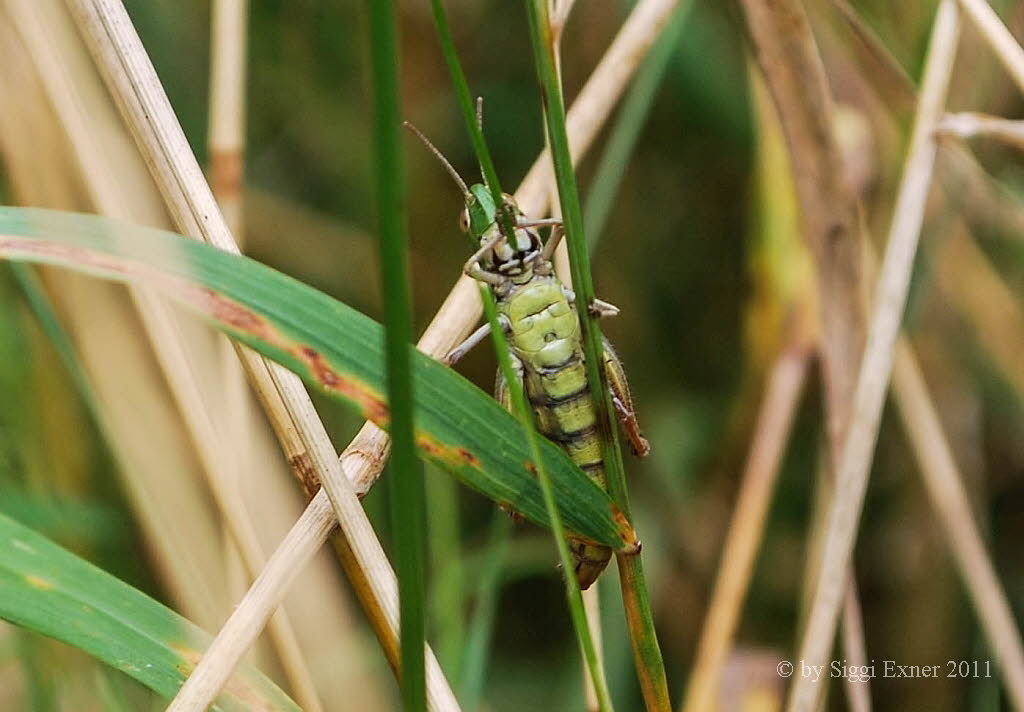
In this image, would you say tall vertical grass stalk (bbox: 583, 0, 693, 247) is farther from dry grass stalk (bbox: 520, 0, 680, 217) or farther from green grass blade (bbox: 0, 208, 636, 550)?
green grass blade (bbox: 0, 208, 636, 550)

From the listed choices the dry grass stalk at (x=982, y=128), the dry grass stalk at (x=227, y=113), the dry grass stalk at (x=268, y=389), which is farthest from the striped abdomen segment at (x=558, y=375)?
the dry grass stalk at (x=982, y=128)

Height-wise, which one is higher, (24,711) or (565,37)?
(565,37)

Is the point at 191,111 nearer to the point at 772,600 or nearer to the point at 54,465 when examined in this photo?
the point at 54,465

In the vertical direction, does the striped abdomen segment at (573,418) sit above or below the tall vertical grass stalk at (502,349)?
above

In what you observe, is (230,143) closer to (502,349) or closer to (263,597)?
(263,597)

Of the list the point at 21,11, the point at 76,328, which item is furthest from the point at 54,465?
the point at 21,11

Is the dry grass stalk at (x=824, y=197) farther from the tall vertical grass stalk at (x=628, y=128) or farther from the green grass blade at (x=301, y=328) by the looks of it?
the green grass blade at (x=301, y=328)
